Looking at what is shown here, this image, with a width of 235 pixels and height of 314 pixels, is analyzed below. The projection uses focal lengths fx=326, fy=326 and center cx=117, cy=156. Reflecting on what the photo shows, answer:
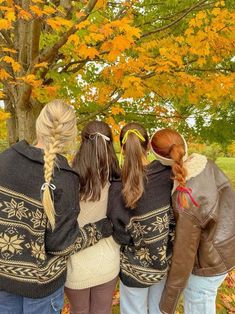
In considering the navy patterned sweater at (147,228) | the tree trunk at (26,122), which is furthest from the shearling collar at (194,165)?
the tree trunk at (26,122)

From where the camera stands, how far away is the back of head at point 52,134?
1766mm

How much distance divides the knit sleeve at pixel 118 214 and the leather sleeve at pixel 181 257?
0.34m

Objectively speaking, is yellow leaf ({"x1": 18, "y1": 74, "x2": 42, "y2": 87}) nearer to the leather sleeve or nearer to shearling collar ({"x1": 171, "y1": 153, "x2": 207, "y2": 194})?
shearling collar ({"x1": 171, "y1": 153, "x2": 207, "y2": 194})

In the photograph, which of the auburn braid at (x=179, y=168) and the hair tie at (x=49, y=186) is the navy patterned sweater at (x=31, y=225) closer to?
the hair tie at (x=49, y=186)

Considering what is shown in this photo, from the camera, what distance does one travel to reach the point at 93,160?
2.19 meters

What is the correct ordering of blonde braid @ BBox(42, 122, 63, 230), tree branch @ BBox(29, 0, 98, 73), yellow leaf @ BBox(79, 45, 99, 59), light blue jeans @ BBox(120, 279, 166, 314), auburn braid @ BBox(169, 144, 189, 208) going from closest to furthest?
blonde braid @ BBox(42, 122, 63, 230) → auburn braid @ BBox(169, 144, 189, 208) → light blue jeans @ BBox(120, 279, 166, 314) → tree branch @ BBox(29, 0, 98, 73) → yellow leaf @ BBox(79, 45, 99, 59)

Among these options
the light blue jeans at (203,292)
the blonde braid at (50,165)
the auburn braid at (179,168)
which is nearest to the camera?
the blonde braid at (50,165)

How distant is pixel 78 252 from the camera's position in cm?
217

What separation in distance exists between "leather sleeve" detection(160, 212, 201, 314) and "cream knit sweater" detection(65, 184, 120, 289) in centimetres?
39

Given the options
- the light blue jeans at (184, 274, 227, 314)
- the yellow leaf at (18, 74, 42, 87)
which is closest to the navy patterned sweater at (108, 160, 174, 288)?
the light blue jeans at (184, 274, 227, 314)

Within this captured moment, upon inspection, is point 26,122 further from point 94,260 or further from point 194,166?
point 194,166

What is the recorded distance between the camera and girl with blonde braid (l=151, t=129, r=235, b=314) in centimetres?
206

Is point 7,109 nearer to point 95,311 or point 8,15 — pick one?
point 8,15

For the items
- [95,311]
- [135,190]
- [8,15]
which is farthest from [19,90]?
[95,311]
